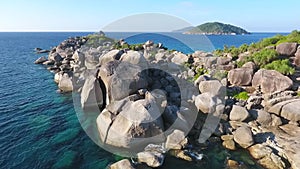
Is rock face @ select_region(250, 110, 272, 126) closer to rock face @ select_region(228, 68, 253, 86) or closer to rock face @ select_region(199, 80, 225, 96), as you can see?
rock face @ select_region(199, 80, 225, 96)

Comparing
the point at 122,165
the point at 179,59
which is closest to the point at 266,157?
the point at 122,165

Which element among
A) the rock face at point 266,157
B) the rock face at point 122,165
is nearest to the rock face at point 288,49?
the rock face at point 266,157

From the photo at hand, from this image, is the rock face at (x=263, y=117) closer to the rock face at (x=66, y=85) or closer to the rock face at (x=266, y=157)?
the rock face at (x=266, y=157)

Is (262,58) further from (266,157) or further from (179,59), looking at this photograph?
(266,157)

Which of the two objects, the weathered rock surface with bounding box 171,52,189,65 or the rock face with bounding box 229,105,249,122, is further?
the weathered rock surface with bounding box 171,52,189,65

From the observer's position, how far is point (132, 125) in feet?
49.6

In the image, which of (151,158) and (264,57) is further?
(264,57)

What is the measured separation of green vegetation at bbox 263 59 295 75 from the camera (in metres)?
23.7

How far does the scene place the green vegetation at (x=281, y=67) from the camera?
933 inches

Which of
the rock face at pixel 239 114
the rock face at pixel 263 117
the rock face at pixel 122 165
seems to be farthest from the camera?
the rock face at pixel 239 114

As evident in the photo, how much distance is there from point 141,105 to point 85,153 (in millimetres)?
4963

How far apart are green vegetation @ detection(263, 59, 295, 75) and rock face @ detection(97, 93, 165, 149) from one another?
1529 centimetres

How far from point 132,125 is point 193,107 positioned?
277 inches

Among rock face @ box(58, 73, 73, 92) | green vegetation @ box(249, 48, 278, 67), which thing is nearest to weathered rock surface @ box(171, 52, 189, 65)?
green vegetation @ box(249, 48, 278, 67)
